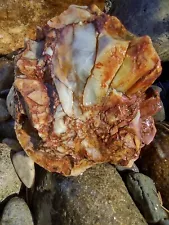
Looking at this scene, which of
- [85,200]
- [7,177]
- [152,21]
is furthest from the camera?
[152,21]

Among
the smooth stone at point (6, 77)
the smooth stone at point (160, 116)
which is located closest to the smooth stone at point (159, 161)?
the smooth stone at point (160, 116)

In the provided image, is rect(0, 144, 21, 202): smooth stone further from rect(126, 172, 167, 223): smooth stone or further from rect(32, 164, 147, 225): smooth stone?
rect(126, 172, 167, 223): smooth stone

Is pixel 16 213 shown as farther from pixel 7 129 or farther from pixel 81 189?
pixel 7 129

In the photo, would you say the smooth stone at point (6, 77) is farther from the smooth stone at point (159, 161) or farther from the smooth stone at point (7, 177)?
the smooth stone at point (159, 161)

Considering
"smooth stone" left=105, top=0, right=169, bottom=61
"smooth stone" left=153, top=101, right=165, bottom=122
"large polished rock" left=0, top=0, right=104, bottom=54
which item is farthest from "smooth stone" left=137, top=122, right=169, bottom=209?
"large polished rock" left=0, top=0, right=104, bottom=54

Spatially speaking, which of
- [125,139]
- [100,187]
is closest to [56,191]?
[100,187]

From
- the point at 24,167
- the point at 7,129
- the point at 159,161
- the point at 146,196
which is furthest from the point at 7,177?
the point at 159,161
